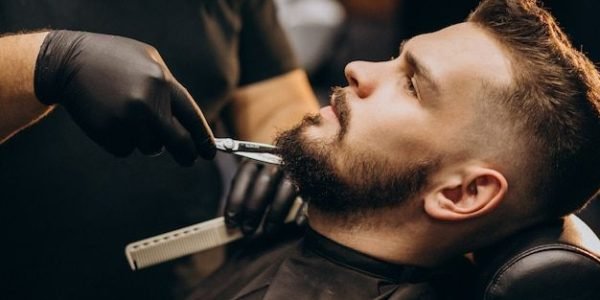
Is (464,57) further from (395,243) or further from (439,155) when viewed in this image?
(395,243)

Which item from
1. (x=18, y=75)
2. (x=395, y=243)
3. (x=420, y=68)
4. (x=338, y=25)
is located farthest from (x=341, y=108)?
(x=338, y=25)

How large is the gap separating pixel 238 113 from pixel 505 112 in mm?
918

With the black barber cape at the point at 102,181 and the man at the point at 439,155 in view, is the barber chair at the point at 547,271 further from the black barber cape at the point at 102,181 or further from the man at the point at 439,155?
the black barber cape at the point at 102,181

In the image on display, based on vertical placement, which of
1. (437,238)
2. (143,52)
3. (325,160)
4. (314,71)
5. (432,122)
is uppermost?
(143,52)

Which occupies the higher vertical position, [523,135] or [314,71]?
[523,135]

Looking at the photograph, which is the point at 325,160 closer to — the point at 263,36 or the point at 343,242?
the point at 343,242

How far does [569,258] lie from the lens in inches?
49.9

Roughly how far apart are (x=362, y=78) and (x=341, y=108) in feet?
0.27

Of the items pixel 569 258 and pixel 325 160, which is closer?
pixel 569 258

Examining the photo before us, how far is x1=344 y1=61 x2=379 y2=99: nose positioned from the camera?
1.50m

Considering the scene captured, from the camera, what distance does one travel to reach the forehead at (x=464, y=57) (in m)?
1.40

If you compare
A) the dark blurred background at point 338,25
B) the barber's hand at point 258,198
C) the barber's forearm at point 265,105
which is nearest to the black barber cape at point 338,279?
the barber's hand at point 258,198

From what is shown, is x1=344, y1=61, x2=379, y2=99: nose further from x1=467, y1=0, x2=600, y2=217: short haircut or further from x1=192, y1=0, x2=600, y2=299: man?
x1=467, y1=0, x2=600, y2=217: short haircut

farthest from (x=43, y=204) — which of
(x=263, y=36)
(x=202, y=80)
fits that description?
(x=263, y=36)
